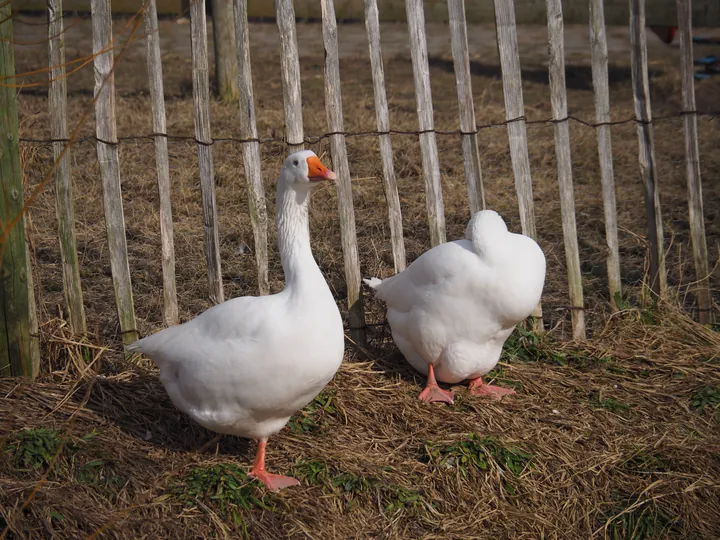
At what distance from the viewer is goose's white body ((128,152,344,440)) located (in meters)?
3.23

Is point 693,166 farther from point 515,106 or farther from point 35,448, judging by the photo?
point 35,448

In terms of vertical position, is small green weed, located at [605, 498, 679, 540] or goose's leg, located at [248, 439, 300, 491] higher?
goose's leg, located at [248, 439, 300, 491]

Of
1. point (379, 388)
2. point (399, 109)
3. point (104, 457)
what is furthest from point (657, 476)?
point (399, 109)

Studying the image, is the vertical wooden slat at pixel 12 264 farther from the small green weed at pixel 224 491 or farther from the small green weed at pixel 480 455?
the small green weed at pixel 480 455

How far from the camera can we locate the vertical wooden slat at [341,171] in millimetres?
4434

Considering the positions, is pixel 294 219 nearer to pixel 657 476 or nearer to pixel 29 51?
pixel 657 476

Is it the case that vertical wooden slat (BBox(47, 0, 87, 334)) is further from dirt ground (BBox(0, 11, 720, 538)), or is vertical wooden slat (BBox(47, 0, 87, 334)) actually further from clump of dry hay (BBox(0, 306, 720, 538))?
clump of dry hay (BBox(0, 306, 720, 538))

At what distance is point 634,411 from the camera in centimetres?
416

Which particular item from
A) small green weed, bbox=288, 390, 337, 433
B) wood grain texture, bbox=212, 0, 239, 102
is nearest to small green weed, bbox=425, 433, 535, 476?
small green weed, bbox=288, 390, 337, 433

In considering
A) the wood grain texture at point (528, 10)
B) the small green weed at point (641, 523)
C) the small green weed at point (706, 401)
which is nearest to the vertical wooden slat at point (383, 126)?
the small green weed at point (706, 401)

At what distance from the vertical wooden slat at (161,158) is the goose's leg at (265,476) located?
3.79ft

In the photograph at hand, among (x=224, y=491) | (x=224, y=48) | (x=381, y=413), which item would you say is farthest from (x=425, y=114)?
(x=224, y=48)

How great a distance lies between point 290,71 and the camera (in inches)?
172

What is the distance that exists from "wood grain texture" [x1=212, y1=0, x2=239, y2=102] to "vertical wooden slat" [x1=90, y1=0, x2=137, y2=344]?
12.3 ft
